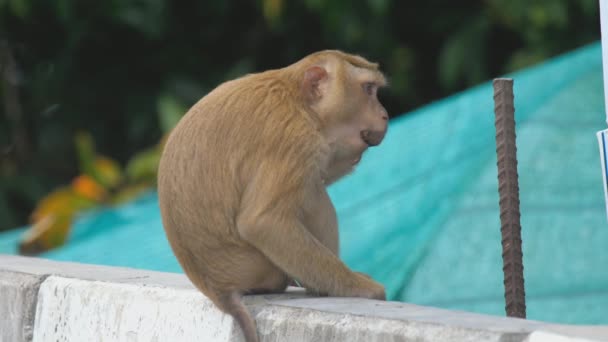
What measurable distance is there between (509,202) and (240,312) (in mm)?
850

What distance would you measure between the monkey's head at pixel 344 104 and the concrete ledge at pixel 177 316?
1.69ft

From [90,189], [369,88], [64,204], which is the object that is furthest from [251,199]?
[90,189]

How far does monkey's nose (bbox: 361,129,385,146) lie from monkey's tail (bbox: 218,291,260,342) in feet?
2.66

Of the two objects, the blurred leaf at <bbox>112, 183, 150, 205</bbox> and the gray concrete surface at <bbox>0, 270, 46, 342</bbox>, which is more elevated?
the blurred leaf at <bbox>112, 183, 150, 205</bbox>

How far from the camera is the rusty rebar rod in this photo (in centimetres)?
367

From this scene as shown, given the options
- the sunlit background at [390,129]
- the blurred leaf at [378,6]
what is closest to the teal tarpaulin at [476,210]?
the sunlit background at [390,129]

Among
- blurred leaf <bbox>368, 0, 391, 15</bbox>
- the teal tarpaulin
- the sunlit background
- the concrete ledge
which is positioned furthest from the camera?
blurred leaf <bbox>368, 0, 391, 15</bbox>

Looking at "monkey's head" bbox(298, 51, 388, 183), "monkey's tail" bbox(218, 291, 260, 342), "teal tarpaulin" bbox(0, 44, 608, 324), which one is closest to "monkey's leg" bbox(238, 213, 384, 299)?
"monkey's tail" bbox(218, 291, 260, 342)

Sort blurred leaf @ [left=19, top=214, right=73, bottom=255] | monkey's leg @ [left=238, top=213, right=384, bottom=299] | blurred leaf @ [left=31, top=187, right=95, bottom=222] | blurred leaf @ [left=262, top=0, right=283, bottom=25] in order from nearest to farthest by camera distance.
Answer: monkey's leg @ [left=238, top=213, right=384, bottom=299] → blurred leaf @ [left=19, top=214, right=73, bottom=255] → blurred leaf @ [left=31, top=187, right=95, bottom=222] → blurred leaf @ [left=262, top=0, right=283, bottom=25]

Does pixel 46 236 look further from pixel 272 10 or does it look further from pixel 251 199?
pixel 251 199

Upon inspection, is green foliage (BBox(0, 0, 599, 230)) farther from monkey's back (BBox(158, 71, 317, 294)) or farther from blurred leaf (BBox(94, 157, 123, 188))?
monkey's back (BBox(158, 71, 317, 294))

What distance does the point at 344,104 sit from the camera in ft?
14.0

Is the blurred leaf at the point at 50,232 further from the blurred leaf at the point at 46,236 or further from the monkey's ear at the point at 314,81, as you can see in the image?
the monkey's ear at the point at 314,81

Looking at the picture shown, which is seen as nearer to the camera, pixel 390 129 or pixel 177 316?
pixel 177 316
